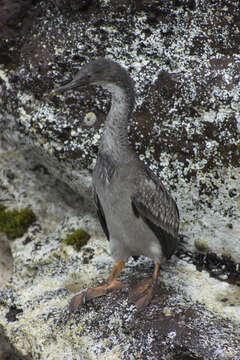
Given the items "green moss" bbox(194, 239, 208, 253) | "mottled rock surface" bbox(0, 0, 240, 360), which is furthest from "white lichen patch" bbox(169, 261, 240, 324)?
"green moss" bbox(194, 239, 208, 253)

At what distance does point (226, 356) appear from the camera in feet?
15.2

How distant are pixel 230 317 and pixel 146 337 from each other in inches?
43.1

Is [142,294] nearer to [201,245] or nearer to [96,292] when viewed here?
[96,292]

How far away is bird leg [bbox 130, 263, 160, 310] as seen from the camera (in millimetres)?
5281

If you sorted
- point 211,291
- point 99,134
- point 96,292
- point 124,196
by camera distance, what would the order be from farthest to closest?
point 99,134, point 211,291, point 96,292, point 124,196

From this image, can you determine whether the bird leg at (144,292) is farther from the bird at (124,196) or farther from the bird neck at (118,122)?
the bird neck at (118,122)

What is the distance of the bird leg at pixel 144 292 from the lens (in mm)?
5281

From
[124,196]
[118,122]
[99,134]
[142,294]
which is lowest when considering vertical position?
[142,294]

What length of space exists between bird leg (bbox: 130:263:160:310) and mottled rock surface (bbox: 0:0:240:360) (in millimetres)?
149

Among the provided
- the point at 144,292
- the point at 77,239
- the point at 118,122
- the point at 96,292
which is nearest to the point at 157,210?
the point at 144,292

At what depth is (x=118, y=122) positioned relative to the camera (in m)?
5.05

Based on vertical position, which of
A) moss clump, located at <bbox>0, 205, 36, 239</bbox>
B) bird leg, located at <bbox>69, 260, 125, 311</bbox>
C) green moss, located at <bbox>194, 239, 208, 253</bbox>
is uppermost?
green moss, located at <bbox>194, 239, 208, 253</bbox>

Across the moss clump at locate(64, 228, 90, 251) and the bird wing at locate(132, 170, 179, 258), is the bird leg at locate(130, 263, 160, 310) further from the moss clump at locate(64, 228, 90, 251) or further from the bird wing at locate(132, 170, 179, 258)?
the moss clump at locate(64, 228, 90, 251)

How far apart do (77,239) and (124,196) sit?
1.94m
